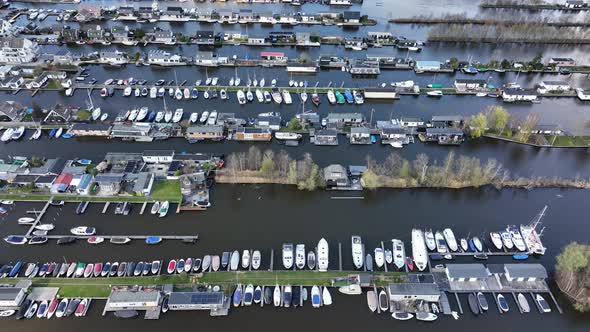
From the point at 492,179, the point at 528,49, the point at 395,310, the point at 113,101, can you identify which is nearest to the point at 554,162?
the point at 492,179

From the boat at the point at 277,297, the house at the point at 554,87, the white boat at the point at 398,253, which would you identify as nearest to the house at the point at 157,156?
the boat at the point at 277,297

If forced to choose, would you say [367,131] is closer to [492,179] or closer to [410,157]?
[410,157]

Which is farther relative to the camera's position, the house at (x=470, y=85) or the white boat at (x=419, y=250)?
the house at (x=470, y=85)

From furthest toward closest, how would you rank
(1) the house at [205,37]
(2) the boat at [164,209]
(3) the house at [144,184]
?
(1) the house at [205,37] → (3) the house at [144,184] → (2) the boat at [164,209]

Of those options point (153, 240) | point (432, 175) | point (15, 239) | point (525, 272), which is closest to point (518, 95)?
point (432, 175)

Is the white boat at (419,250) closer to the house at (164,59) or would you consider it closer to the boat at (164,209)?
the boat at (164,209)

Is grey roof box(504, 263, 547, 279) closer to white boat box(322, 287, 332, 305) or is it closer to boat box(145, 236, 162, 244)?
white boat box(322, 287, 332, 305)
